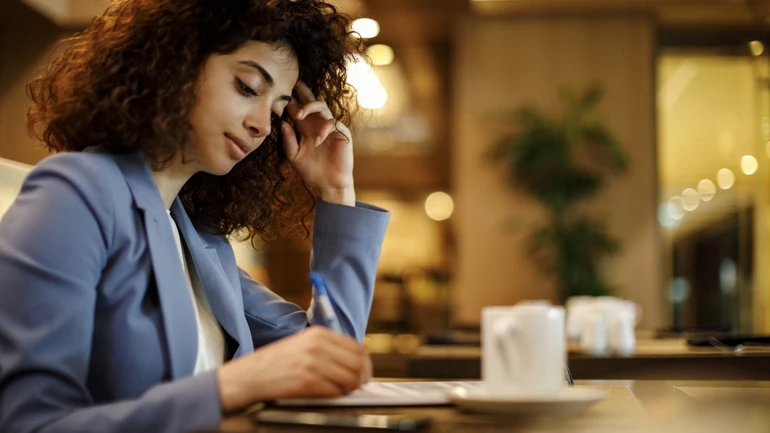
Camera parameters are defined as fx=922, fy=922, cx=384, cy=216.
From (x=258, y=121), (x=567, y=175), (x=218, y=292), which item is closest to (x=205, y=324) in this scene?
(x=218, y=292)

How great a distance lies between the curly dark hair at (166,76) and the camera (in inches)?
48.1

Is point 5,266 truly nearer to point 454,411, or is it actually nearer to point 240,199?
point 454,411

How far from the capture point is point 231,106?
128 centimetres

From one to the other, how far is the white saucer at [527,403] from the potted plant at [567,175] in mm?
5657

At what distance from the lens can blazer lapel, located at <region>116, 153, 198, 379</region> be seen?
106 centimetres

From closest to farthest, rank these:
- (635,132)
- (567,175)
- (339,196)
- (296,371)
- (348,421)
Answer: (348,421) → (296,371) → (339,196) → (567,175) → (635,132)

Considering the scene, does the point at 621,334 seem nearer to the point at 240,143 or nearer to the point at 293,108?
the point at 293,108

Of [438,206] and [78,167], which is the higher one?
[438,206]

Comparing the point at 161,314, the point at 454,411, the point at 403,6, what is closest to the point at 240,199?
the point at 161,314

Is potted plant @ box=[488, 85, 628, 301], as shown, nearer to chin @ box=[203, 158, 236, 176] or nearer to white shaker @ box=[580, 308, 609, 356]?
white shaker @ box=[580, 308, 609, 356]

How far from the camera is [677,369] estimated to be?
6.96ft

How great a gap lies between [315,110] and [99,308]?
599mm

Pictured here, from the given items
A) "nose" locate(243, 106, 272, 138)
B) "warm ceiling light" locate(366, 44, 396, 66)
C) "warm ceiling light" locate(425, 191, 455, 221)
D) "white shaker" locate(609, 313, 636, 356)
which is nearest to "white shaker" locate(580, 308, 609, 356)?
"white shaker" locate(609, 313, 636, 356)

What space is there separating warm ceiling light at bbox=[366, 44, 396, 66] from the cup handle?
22.3 feet
